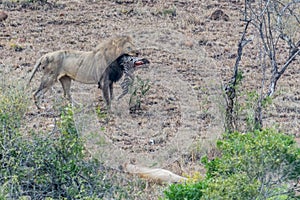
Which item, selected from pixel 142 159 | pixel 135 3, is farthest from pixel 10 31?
pixel 142 159

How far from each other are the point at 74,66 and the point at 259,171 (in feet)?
20.3

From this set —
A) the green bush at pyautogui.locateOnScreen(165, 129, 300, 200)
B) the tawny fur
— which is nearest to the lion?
the tawny fur

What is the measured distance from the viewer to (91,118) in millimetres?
7480

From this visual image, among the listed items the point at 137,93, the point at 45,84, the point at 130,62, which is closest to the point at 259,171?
the point at 130,62

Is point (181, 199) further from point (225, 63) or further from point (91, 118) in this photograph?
point (225, 63)

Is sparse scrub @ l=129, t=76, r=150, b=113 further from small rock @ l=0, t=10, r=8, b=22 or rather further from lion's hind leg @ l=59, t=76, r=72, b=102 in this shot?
small rock @ l=0, t=10, r=8, b=22

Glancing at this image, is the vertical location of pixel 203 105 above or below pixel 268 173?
below

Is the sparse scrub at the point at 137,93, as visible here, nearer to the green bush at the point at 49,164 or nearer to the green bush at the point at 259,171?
the green bush at the point at 49,164

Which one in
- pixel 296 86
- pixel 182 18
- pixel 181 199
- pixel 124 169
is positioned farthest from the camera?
pixel 182 18

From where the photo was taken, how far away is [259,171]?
4.29m

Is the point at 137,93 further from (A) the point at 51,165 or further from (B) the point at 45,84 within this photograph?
(A) the point at 51,165

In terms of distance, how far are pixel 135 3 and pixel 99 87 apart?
7534mm

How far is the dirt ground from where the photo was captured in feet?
26.4

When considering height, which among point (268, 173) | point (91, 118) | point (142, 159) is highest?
point (268, 173)
